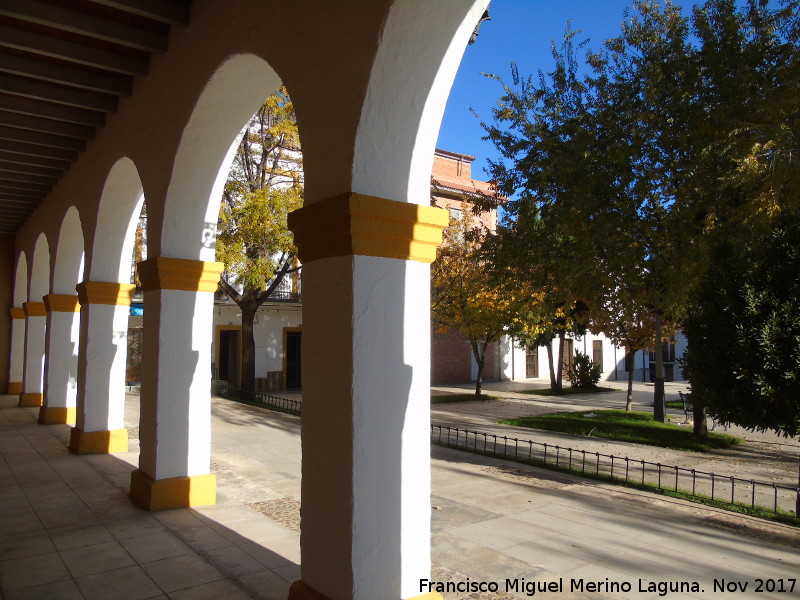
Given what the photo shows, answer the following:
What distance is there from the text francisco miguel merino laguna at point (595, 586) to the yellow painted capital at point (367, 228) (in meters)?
2.41

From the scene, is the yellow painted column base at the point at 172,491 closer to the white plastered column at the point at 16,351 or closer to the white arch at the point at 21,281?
the white arch at the point at 21,281

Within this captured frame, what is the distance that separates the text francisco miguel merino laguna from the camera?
409 centimetres

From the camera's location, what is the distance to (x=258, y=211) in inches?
531

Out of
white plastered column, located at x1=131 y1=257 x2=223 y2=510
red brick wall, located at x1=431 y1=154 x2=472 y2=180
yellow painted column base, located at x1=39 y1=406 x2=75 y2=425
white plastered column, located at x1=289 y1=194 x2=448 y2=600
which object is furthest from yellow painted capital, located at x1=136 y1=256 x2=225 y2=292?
red brick wall, located at x1=431 y1=154 x2=472 y2=180

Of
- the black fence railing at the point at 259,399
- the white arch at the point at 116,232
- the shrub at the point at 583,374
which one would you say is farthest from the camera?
the shrub at the point at 583,374

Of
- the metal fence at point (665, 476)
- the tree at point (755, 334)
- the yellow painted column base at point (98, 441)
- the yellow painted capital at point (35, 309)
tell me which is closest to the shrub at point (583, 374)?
the metal fence at point (665, 476)

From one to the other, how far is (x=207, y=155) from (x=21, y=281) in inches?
494

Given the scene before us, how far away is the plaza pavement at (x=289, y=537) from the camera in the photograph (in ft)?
13.8

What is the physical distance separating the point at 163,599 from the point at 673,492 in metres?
6.48

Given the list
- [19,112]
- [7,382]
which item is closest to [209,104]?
[19,112]

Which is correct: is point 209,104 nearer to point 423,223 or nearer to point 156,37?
point 156,37

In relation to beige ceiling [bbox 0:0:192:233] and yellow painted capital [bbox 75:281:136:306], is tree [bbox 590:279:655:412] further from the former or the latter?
beige ceiling [bbox 0:0:192:233]

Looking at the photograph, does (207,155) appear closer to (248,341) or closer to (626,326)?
(248,341)

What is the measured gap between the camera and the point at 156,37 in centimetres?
567
